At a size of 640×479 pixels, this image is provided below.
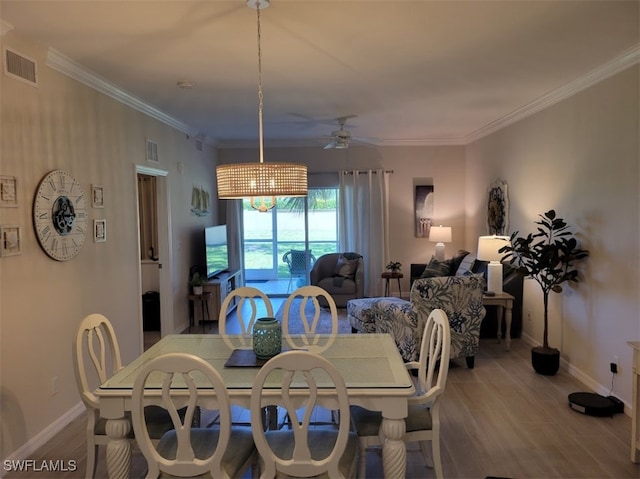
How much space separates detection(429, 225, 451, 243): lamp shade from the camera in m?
7.17

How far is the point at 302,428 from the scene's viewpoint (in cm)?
183

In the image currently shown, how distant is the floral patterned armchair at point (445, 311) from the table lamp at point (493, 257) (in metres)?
0.75

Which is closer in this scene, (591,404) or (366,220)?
(591,404)

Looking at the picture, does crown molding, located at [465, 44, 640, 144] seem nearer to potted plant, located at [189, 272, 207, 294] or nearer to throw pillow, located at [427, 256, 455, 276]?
throw pillow, located at [427, 256, 455, 276]

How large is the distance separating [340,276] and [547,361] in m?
3.57

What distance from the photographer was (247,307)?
24.3 feet

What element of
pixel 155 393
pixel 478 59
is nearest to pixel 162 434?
pixel 155 393

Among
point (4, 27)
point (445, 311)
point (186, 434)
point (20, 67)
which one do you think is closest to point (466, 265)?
point (445, 311)

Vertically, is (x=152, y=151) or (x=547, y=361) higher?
(x=152, y=151)

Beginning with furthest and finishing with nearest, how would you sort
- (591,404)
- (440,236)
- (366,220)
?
(366,220) → (440,236) → (591,404)

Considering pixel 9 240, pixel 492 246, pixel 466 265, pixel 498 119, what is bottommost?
pixel 466 265

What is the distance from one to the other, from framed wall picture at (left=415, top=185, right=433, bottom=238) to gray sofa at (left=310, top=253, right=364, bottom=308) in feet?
4.11

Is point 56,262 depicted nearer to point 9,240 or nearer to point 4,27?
point 9,240

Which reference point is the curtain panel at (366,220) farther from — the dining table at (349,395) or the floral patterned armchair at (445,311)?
the dining table at (349,395)
